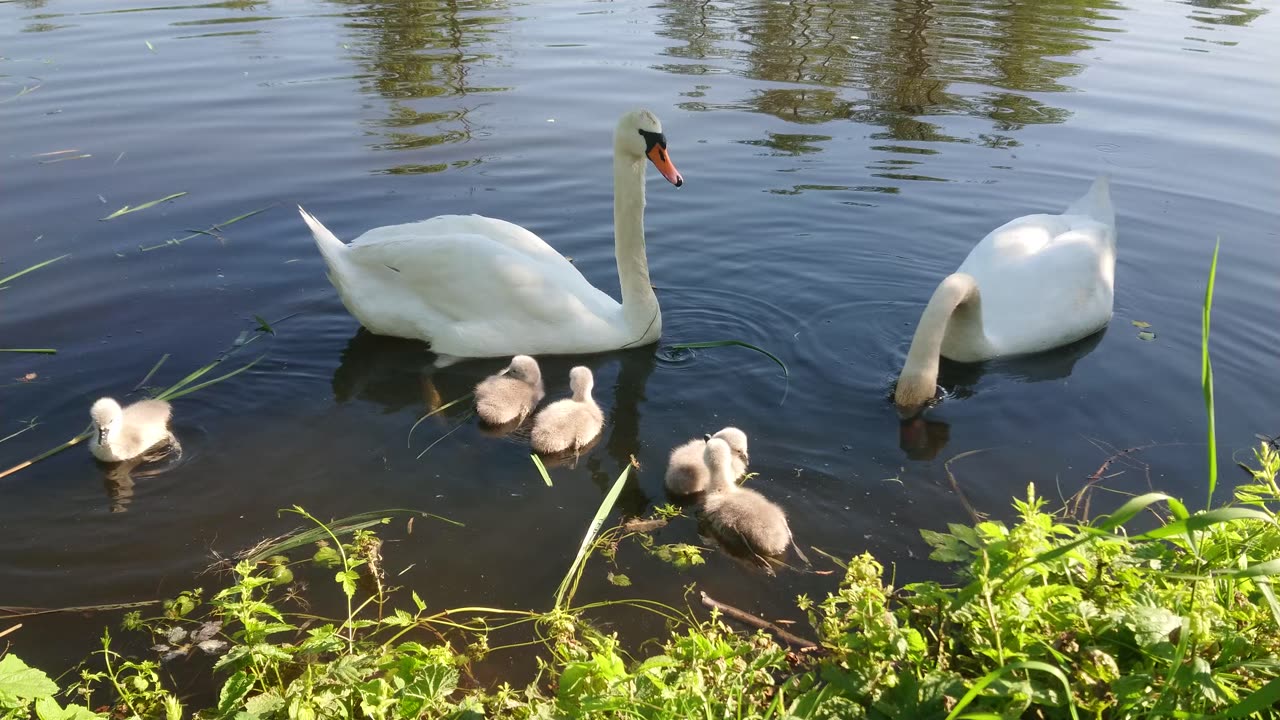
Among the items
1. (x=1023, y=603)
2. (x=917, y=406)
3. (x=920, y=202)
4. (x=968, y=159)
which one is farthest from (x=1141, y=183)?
(x=1023, y=603)

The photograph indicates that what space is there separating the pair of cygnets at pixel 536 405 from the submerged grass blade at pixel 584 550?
1.72ft

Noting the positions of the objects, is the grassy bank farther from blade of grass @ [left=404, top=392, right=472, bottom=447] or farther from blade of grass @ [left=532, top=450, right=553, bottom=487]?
blade of grass @ [left=404, top=392, right=472, bottom=447]

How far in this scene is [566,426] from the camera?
5.20m

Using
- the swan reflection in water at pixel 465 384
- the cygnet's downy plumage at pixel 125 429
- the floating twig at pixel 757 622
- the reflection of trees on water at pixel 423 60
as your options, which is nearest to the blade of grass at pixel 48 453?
the cygnet's downy plumage at pixel 125 429

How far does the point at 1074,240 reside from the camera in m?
6.73

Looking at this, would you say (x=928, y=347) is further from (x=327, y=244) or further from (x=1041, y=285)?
(x=327, y=244)

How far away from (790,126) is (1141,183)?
392cm

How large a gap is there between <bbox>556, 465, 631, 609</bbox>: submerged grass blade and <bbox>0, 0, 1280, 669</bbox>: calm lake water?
0.07m

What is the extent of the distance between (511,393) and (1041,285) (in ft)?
11.9

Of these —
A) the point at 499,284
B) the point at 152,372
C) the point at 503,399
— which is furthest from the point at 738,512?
the point at 152,372

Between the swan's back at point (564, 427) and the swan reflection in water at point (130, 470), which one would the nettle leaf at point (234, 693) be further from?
the swan's back at point (564, 427)

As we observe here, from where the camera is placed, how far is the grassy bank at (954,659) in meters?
2.49

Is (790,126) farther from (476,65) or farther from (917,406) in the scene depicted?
(917,406)

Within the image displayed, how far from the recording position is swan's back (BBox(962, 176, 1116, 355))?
6.28 m
